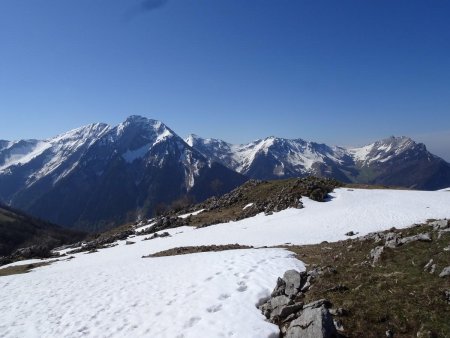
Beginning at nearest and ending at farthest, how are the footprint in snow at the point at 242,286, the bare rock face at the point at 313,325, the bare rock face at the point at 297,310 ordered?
the bare rock face at the point at 313,325 < the bare rock face at the point at 297,310 < the footprint in snow at the point at 242,286

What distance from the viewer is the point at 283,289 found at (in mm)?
17016

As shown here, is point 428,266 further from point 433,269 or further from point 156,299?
point 156,299

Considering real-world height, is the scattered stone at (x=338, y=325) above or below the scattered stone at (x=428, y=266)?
below

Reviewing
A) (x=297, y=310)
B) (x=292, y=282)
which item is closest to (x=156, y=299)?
(x=292, y=282)

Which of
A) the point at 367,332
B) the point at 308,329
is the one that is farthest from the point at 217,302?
the point at 367,332

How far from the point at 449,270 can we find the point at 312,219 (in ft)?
112

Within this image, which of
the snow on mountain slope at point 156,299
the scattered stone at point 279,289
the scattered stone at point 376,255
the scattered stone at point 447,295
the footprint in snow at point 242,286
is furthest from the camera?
the footprint in snow at point 242,286

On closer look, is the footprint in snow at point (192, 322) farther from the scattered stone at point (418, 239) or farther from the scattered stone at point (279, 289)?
the scattered stone at point (418, 239)

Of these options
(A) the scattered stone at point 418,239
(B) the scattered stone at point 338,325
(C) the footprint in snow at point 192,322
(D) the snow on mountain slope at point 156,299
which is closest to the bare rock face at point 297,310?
(B) the scattered stone at point 338,325

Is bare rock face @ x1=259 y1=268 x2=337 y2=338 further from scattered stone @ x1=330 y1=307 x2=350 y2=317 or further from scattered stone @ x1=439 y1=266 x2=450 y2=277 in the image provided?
scattered stone @ x1=439 y1=266 x2=450 y2=277

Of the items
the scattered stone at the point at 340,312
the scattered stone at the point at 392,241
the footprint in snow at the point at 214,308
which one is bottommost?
the footprint in snow at the point at 214,308

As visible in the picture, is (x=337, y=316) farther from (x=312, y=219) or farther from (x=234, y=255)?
(x=312, y=219)

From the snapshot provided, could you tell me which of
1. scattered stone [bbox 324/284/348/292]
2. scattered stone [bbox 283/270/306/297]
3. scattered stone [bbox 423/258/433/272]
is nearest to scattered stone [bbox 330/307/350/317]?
scattered stone [bbox 324/284/348/292]

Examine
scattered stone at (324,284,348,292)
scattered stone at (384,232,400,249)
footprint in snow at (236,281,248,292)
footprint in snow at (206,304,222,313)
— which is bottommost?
footprint in snow at (206,304,222,313)
